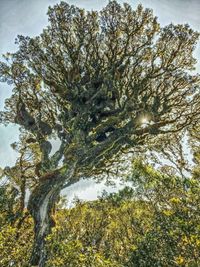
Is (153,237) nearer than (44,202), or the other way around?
(153,237)

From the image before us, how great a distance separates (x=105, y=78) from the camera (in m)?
15.5

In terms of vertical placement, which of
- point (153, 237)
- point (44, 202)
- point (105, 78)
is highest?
point (105, 78)

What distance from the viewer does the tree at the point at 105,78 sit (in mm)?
15773

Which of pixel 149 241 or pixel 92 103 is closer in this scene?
pixel 149 241

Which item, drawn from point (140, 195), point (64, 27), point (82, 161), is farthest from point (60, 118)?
point (140, 195)

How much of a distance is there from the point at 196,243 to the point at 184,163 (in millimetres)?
13208

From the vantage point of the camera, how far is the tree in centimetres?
1577

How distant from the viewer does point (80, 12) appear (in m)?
16.2

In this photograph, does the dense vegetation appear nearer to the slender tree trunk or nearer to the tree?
the slender tree trunk

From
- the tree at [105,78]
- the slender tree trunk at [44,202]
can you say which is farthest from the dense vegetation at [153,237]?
the tree at [105,78]

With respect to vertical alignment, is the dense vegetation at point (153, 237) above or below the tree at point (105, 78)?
below

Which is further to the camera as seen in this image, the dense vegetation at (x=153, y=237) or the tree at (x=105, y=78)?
the tree at (x=105, y=78)

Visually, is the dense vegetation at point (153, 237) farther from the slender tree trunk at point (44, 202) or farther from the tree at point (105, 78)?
the tree at point (105, 78)

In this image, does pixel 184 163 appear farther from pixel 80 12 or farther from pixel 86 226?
pixel 80 12
